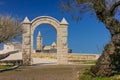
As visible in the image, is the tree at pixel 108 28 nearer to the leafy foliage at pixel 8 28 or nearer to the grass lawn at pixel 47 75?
the grass lawn at pixel 47 75

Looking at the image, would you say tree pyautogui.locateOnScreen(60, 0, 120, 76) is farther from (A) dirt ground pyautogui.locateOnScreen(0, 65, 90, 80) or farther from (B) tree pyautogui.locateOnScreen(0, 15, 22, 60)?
(B) tree pyautogui.locateOnScreen(0, 15, 22, 60)

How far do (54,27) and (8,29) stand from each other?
687cm

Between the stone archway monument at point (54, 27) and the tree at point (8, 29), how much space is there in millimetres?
1874

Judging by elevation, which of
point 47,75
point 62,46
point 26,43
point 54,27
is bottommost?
point 47,75

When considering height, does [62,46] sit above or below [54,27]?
below

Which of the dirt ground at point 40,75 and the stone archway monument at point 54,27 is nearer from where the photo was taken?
the dirt ground at point 40,75

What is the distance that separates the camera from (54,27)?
42.1 metres

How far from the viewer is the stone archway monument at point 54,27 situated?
41.3 meters

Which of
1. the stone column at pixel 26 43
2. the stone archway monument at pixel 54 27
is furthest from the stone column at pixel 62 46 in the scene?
the stone column at pixel 26 43

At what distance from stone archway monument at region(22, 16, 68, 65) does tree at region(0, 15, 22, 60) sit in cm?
187

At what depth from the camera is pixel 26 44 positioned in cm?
4134

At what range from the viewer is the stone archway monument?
41.3 meters

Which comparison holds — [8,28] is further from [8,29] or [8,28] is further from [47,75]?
[47,75]

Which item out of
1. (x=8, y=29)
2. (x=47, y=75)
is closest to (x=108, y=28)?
(x=47, y=75)
